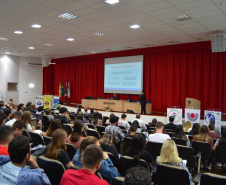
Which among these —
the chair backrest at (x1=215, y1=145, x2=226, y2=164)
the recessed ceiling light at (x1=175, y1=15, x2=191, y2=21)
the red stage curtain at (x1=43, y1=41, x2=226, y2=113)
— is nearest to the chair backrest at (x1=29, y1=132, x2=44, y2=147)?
the chair backrest at (x1=215, y1=145, x2=226, y2=164)

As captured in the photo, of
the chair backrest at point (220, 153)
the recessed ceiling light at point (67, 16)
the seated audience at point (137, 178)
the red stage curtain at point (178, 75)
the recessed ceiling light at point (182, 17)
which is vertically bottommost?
the chair backrest at point (220, 153)

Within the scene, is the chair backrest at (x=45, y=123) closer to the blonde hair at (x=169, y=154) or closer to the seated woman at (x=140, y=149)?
the seated woman at (x=140, y=149)

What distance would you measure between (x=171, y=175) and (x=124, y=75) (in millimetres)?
11645

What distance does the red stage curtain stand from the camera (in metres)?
10.8

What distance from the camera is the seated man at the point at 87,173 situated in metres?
1.69

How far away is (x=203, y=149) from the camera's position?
4387mm

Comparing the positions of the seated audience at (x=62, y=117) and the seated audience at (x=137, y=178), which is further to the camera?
the seated audience at (x=62, y=117)

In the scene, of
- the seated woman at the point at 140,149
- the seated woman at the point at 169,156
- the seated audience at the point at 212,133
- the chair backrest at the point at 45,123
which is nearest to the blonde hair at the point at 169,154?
the seated woman at the point at 169,156

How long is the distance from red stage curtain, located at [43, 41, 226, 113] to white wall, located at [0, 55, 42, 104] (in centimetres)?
514

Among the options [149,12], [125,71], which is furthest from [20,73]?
[149,12]

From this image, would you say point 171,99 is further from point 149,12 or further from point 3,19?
point 3,19

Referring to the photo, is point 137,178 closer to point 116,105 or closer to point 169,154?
→ point 169,154

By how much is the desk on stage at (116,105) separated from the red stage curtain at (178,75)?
1041 mm

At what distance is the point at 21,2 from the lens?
582 cm
